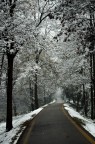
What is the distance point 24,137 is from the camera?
12680mm

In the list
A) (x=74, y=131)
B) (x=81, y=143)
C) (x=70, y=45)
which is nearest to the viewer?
(x=81, y=143)

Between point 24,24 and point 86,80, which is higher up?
point 24,24

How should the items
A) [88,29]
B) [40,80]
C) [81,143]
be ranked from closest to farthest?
[88,29]
[81,143]
[40,80]

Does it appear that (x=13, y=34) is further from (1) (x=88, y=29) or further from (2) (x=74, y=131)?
(2) (x=74, y=131)

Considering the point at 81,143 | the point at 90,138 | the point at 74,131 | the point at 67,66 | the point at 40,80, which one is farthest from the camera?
the point at 40,80

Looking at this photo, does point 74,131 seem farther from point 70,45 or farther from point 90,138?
point 70,45

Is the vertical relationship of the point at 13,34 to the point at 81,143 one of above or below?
above

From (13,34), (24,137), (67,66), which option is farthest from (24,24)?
(67,66)

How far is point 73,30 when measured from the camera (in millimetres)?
9359

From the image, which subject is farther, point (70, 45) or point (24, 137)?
point (70, 45)

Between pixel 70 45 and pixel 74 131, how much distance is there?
1292cm

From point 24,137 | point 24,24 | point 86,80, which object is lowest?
point 24,137

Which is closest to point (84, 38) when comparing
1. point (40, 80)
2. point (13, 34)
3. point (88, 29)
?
point (88, 29)

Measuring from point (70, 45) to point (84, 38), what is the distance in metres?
15.4
